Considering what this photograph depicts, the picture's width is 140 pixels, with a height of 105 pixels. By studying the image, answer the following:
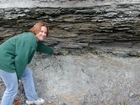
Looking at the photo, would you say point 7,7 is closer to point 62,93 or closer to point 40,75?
point 40,75

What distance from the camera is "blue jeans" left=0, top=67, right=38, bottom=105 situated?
12.1 feet

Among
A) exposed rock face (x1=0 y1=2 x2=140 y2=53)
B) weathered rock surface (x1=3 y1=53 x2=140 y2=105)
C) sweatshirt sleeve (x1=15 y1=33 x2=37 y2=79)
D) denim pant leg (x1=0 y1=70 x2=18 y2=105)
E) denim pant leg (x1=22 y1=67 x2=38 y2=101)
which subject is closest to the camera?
sweatshirt sleeve (x1=15 y1=33 x2=37 y2=79)

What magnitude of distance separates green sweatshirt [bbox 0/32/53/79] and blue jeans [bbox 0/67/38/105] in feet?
0.40

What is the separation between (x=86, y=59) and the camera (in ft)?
17.5

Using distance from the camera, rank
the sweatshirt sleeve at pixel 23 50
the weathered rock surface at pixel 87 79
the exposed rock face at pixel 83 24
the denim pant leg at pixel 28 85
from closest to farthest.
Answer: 1. the sweatshirt sleeve at pixel 23 50
2. the denim pant leg at pixel 28 85
3. the weathered rock surface at pixel 87 79
4. the exposed rock face at pixel 83 24

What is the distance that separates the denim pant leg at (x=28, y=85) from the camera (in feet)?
13.5

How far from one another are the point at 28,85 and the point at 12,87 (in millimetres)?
430

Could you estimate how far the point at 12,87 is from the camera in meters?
3.81

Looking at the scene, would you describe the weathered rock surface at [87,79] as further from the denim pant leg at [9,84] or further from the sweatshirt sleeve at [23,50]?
the sweatshirt sleeve at [23,50]

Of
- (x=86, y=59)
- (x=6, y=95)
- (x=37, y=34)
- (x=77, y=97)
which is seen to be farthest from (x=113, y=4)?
(x=6, y=95)

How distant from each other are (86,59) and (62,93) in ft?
3.85

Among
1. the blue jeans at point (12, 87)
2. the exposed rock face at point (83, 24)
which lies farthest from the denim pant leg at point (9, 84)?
the exposed rock face at point (83, 24)

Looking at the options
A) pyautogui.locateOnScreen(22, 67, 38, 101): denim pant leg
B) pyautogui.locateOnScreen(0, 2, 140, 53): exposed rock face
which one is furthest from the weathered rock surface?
pyautogui.locateOnScreen(0, 2, 140, 53): exposed rock face

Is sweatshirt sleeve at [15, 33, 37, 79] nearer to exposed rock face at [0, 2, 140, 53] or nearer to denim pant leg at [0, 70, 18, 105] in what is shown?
denim pant leg at [0, 70, 18, 105]
